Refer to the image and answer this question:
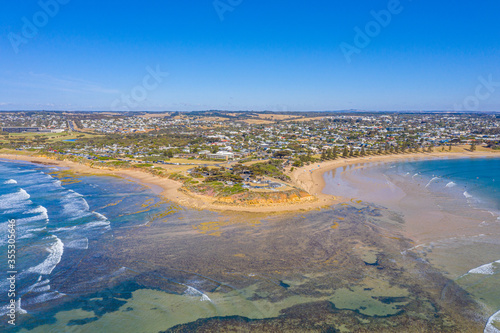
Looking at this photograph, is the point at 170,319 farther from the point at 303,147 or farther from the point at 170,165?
the point at 303,147

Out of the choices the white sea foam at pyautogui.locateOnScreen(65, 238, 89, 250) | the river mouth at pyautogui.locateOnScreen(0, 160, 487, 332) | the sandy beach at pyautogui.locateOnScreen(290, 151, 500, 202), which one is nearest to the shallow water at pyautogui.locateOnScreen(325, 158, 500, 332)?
the river mouth at pyautogui.locateOnScreen(0, 160, 487, 332)

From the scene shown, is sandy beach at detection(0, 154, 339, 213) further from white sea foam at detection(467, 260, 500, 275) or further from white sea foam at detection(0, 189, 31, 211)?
white sea foam at detection(467, 260, 500, 275)

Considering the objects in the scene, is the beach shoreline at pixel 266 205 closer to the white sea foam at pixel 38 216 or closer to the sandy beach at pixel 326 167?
the sandy beach at pixel 326 167

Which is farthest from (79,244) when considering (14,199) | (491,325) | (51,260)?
(491,325)

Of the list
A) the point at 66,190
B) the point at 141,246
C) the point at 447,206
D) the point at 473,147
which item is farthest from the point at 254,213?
the point at 473,147

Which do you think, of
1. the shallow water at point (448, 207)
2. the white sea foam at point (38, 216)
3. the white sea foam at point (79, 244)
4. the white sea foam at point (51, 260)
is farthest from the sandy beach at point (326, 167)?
the white sea foam at point (38, 216)

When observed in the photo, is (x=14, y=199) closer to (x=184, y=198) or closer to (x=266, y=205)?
(x=184, y=198)
